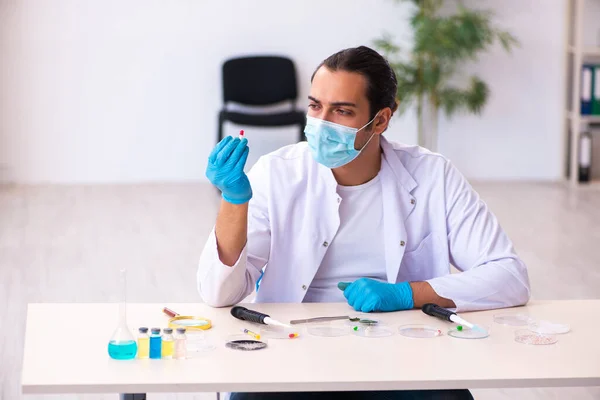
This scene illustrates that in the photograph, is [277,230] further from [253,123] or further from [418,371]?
[253,123]

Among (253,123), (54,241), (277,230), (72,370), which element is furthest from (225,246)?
(253,123)

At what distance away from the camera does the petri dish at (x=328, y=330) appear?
5.54ft

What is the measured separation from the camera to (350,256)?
214 centimetres

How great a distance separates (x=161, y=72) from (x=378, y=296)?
483 centimetres

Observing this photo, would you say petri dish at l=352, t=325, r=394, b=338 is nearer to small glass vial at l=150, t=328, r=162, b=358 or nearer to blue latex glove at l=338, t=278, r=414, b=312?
blue latex glove at l=338, t=278, r=414, b=312

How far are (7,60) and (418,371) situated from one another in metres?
5.42

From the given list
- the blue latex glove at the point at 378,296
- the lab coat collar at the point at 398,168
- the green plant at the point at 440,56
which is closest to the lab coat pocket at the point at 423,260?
→ the lab coat collar at the point at 398,168

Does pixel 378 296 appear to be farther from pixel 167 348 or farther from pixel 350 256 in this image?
pixel 167 348

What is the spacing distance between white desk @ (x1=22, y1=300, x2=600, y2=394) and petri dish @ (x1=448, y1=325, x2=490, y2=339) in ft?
0.07

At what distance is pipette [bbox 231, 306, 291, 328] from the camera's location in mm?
1726

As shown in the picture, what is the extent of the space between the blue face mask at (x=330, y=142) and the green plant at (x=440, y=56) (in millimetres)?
4028

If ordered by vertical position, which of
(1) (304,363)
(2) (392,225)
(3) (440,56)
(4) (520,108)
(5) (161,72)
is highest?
(3) (440,56)

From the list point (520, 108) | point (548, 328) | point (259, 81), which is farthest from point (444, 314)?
point (520, 108)

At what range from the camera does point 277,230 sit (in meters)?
2.10
